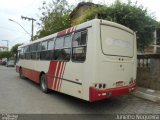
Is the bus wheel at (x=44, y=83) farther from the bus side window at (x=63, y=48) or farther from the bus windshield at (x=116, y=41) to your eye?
the bus windshield at (x=116, y=41)

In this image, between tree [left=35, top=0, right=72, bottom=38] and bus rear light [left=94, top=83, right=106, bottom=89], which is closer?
bus rear light [left=94, top=83, right=106, bottom=89]

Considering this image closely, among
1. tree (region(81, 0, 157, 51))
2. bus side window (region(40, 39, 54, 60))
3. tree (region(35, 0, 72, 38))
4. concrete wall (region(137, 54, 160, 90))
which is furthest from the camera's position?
tree (region(35, 0, 72, 38))

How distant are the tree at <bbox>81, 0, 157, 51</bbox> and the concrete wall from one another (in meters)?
1.23

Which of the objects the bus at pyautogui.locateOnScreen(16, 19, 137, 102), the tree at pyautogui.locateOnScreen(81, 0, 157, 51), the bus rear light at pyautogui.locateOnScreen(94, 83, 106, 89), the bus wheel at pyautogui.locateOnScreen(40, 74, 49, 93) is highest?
the tree at pyautogui.locateOnScreen(81, 0, 157, 51)

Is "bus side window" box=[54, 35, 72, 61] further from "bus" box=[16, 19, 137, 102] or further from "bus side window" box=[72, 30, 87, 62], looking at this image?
"bus side window" box=[72, 30, 87, 62]

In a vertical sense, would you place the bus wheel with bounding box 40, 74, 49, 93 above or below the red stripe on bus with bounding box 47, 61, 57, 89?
below

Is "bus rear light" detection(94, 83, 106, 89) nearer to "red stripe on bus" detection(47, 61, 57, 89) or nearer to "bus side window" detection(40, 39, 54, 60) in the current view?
"red stripe on bus" detection(47, 61, 57, 89)

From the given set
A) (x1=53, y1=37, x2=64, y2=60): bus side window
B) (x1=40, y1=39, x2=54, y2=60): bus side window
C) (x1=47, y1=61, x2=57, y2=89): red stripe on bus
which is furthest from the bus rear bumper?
(x1=40, y1=39, x2=54, y2=60): bus side window

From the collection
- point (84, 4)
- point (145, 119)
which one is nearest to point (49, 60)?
point (145, 119)

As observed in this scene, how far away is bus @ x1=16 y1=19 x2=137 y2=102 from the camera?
654 cm

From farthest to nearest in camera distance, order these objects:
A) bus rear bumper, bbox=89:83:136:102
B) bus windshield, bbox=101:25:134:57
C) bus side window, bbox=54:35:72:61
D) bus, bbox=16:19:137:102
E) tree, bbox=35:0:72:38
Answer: tree, bbox=35:0:72:38 < bus side window, bbox=54:35:72:61 < bus windshield, bbox=101:25:134:57 < bus, bbox=16:19:137:102 < bus rear bumper, bbox=89:83:136:102

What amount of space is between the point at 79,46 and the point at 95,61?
1.01 m

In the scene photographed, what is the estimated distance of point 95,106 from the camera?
784 centimetres

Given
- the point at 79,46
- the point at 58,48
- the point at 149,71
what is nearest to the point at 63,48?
the point at 58,48
